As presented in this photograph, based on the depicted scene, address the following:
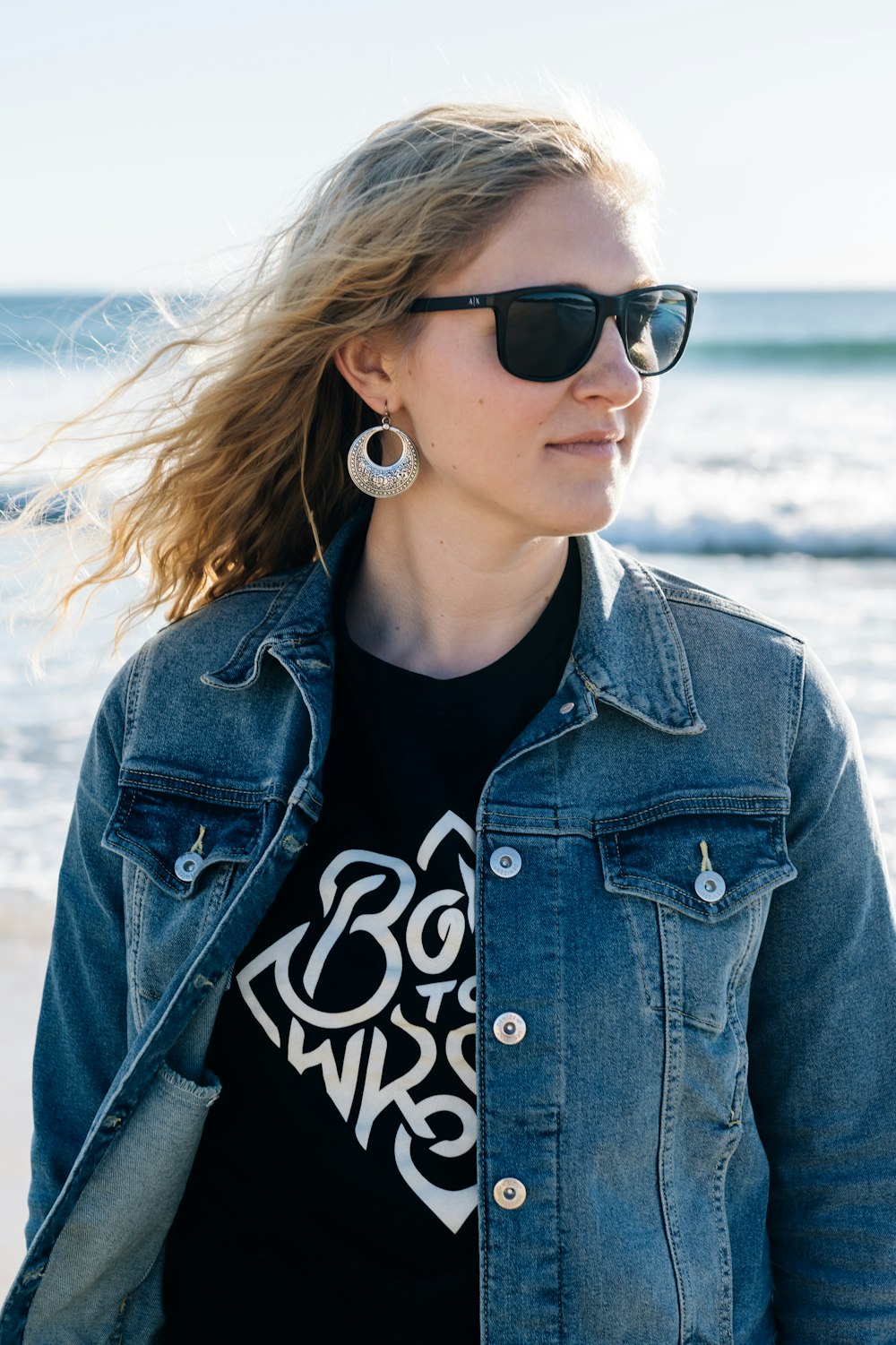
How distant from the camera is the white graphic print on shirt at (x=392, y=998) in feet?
5.41

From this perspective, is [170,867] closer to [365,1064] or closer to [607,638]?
[365,1064]

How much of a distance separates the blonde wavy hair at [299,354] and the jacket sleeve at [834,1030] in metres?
0.79

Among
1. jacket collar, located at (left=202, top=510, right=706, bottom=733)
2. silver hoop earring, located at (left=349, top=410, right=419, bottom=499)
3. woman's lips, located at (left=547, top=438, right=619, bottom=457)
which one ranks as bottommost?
jacket collar, located at (left=202, top=510, right=706, bottom=733)

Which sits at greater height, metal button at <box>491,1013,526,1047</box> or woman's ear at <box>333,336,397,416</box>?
woman's ear at <box>333,336,397,416</box>

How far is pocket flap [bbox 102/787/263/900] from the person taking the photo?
1.84 m

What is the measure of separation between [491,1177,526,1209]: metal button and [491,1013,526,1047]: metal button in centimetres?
16

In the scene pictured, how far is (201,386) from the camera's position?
2223 mm

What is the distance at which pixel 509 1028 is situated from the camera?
5.29 feet

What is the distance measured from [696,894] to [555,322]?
782 mm

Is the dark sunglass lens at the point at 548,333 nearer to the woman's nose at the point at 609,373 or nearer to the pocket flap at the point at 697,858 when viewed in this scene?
the woman's nose at the point at 609,373

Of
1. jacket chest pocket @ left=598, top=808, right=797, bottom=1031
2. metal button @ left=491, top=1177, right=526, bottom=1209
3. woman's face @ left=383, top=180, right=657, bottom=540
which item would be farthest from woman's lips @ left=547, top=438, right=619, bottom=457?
metal button @ left=491, top=1177, right=526, bottom=1209

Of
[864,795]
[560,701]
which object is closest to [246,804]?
[560,701]

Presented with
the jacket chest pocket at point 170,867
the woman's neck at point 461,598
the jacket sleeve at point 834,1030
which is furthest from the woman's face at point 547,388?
the jacket chest pocket at point 170,867

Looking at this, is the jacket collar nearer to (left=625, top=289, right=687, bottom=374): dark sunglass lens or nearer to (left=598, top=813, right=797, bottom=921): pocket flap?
(left=598, top=813, right=797, bottom=921): pocket flap
